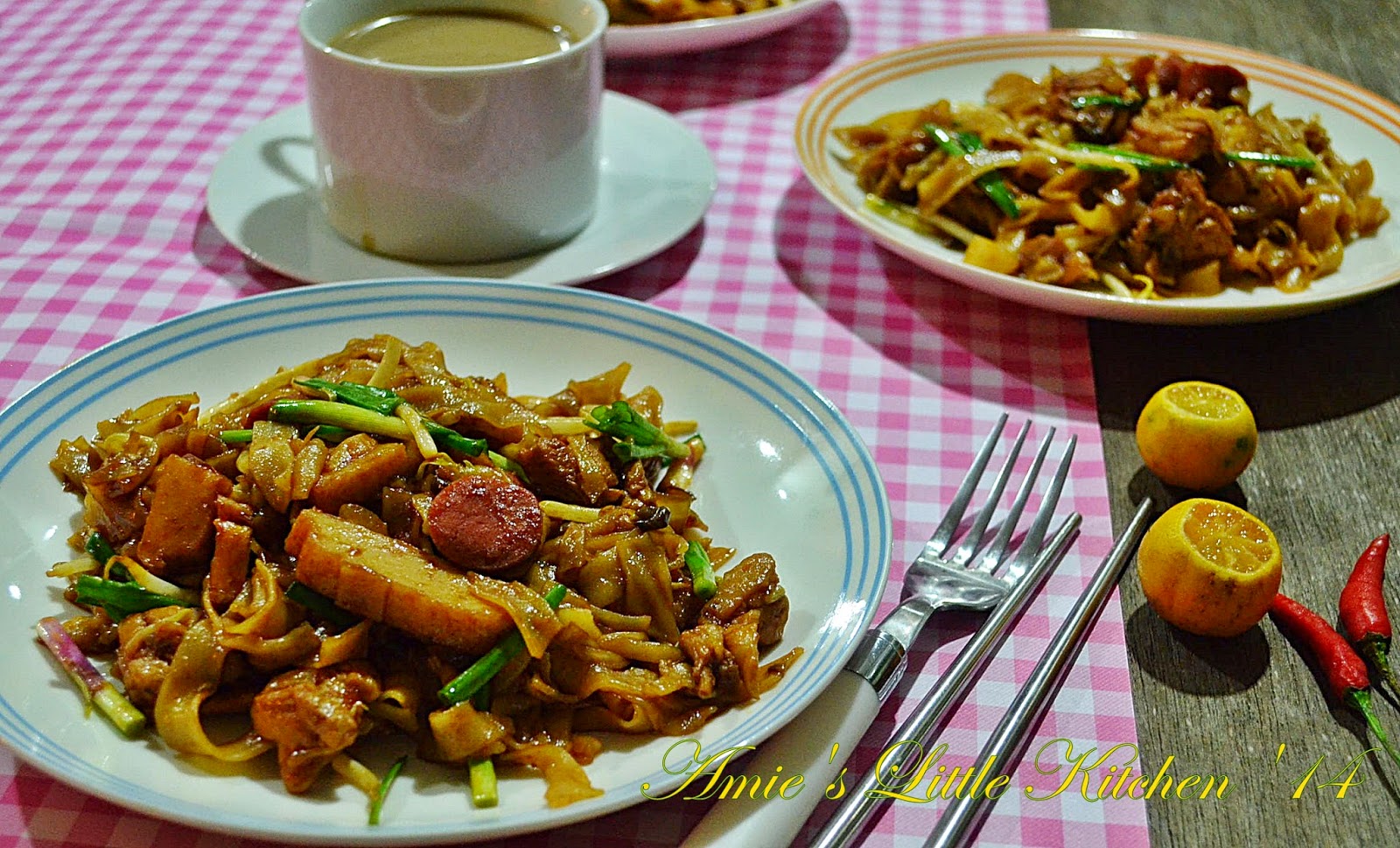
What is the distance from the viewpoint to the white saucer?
2404 mm

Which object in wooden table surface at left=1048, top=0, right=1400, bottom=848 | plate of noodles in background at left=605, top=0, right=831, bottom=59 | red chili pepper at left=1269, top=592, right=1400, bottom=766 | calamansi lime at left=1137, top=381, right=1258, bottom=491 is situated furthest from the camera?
plate of noodles in background at left=605, top=0, right=831, bottom=59

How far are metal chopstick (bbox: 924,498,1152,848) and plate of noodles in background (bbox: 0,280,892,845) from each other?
0.22 metres

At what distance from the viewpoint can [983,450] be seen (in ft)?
6.47

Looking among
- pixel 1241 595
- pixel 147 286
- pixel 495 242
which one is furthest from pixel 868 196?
pixel 147 286

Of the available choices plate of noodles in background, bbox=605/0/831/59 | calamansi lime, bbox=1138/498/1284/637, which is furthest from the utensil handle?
plate of noodles in background, bbox=605/0/831/59

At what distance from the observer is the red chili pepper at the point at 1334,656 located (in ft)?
Result: 5.26

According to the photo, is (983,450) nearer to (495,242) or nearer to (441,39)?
(495,242)

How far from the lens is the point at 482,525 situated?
58.6 inches

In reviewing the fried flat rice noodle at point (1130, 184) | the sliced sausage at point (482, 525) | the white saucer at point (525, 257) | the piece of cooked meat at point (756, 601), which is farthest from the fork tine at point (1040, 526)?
the white saucer at point (525, 257)

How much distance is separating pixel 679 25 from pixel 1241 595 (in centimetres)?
212

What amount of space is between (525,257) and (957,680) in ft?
4.37

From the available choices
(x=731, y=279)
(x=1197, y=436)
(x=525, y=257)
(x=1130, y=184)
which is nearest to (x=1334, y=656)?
(x=1197, y=436)

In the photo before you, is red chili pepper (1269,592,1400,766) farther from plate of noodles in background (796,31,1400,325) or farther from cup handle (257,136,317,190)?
cup handle (257,136,317,190)

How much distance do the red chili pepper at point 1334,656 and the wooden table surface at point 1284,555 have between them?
22 millimetres
